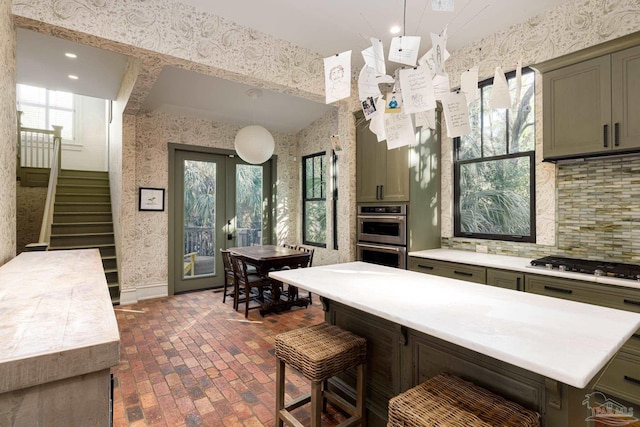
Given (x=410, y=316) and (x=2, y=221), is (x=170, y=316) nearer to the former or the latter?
(x=2, y=221)

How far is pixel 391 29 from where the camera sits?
295cm

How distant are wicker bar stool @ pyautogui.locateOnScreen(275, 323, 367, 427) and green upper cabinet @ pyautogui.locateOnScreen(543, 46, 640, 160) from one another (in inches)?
91.4

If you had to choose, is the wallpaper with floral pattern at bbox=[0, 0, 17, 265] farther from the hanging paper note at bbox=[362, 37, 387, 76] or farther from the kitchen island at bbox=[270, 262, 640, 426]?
the hanging paper note at bbox=[362, 37, 387, 76]

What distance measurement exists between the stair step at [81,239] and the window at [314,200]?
11.2ft

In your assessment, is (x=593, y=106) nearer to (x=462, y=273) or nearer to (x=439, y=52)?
(x=439, y=52)

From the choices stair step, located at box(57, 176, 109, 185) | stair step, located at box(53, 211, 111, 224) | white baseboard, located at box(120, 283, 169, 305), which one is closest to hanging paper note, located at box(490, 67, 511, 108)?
white baseboard, located at box(120, 283, 169, 305)

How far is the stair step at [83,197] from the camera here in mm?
5923

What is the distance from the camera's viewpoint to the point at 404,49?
185 centimetres

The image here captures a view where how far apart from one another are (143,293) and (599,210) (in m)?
5.55

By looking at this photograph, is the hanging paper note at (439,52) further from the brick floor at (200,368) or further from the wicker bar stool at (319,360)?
the brick floor at (200,368)

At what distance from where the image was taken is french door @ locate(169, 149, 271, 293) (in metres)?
5.10

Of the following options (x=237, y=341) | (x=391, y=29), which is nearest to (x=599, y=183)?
(x=391, y=29)

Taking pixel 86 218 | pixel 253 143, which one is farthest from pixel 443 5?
pixel 86 218

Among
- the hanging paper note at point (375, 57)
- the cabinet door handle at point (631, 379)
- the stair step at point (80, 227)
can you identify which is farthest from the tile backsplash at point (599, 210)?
the stair step at point (80, 227)
